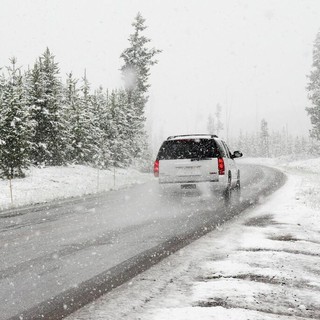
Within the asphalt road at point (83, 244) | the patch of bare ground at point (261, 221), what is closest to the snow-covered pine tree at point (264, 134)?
the asphalt road at point (83, 244)

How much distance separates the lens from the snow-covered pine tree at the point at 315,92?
182 feet

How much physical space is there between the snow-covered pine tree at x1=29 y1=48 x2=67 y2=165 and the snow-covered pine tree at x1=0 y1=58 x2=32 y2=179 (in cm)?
402

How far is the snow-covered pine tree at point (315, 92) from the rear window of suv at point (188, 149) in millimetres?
44156

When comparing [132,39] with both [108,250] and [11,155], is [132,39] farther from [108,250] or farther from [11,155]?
[108,250]

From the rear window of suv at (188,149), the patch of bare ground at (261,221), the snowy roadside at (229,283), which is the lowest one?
the patch of bare ground at (261,221)

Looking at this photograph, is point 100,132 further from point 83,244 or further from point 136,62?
point 83,244

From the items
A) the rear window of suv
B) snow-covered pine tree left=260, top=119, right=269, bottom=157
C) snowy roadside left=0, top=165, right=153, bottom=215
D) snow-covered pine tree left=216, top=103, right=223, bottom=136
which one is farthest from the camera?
snow-covered pine tree left=216, top=103, right=223, bottom=136

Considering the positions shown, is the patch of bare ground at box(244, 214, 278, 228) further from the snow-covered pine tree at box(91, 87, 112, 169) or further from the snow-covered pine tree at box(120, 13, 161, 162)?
the snow-covered pine tree at box(120, 13, 161, 162)

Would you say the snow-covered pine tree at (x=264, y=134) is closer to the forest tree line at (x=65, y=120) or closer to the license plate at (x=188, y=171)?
the forest tree line at (x=65, y=120)

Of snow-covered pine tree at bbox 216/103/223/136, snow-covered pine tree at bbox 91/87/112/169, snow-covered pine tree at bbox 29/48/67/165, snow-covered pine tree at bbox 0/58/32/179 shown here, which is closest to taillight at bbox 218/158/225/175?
snow-covered pine tree at bbox 0/58/32/179

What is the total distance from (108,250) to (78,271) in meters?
1.26

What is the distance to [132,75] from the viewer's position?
154 ft

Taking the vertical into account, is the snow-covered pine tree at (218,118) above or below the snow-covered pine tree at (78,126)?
above

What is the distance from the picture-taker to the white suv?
13523 millimetres
